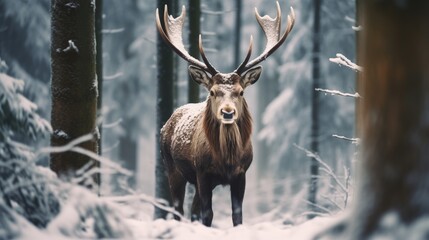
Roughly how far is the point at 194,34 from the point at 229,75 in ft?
14.5

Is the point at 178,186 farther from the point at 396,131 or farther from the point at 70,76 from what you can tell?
the point at 396,131

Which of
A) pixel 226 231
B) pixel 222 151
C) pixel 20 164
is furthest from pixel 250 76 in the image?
pixel 20 164

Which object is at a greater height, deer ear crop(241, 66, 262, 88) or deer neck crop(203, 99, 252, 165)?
deer ear crop(241, 66, 262, 88)

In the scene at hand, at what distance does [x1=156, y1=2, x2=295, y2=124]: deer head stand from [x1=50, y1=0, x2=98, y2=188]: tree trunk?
2041 millimetres

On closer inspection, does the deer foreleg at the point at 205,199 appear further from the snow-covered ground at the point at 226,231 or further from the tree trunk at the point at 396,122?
the tree trunk at the point at 396,122

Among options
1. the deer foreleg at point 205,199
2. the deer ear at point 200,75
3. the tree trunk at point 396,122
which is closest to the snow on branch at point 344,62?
the deer ear at point 200,75

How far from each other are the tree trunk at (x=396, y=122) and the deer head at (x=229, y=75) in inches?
160

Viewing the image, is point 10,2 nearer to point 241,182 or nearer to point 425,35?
point 241,182

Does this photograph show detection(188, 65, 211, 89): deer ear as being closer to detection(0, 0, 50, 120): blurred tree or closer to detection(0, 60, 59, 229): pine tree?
detection(0, 60, 59, 229): pine tree

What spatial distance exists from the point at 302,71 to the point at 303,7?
7.90ft

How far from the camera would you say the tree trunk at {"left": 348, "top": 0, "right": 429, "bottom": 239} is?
3357mm

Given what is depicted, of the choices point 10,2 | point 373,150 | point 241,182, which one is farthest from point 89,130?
point 10,2

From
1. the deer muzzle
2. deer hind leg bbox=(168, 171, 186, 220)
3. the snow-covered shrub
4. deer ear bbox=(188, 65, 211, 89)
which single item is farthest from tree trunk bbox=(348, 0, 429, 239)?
deer hind leg bbox=(168, 171, 186, 220)

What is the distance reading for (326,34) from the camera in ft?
75.2
